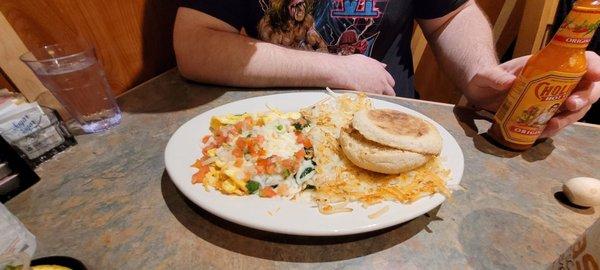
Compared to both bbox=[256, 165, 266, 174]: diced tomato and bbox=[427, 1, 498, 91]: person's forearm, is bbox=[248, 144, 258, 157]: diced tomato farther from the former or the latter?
bbox=[427, 1, 498, 91]: person's forearm

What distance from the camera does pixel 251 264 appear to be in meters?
0.57

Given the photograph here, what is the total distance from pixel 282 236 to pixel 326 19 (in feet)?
2.95

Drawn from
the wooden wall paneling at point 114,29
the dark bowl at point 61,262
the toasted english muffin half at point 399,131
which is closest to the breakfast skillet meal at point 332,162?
the toasted english muffin half at point 399,131

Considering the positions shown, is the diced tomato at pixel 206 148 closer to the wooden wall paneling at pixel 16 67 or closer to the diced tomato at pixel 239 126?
the diced tomato at pixel 239 126

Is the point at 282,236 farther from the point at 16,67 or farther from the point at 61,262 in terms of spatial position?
the point at 16,67

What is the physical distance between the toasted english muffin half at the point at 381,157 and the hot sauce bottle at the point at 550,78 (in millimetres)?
298

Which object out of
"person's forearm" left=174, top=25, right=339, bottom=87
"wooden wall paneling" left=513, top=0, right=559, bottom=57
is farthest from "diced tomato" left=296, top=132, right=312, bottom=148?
"wooden wall paneling" left=513, top=0, right=559, bottom=57

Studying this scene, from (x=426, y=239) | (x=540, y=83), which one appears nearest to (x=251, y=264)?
(x=426, y=239)

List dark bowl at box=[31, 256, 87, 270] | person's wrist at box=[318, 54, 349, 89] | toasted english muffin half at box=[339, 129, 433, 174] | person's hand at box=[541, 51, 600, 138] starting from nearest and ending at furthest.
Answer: dark bowl at box=[31, 256, 87, 270] < toasted english muffin half at box=[339, 129, 433, 174] < person's hand at box=[541, 51, 600, 138] < person's wrist at box=[318, 54, 349, 89]

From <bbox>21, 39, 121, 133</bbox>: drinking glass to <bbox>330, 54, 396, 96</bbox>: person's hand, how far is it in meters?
0.77

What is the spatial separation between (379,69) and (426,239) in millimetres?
685

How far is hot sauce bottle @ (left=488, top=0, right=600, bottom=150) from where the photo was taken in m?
0.64

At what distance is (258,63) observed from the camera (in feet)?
3.57


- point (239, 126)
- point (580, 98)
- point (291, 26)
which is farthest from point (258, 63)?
point (580, 98)
